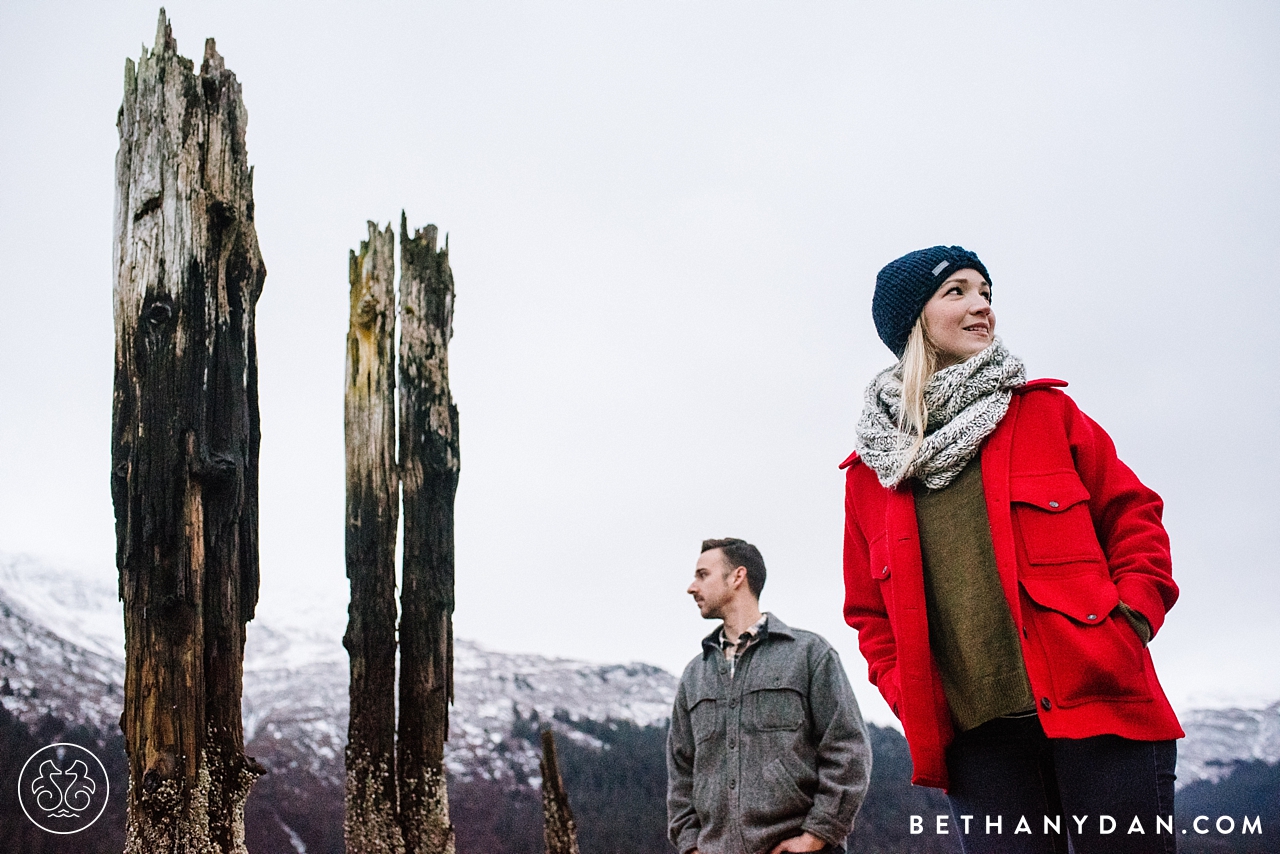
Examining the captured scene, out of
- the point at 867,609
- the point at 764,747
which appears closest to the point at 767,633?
the point at 764,747

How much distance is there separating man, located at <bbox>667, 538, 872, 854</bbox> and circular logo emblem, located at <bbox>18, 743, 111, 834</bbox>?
5029mm

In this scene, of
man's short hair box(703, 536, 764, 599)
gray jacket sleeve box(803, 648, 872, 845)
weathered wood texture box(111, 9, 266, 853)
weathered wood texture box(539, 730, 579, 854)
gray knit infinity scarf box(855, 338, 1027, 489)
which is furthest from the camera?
weathered wood texture box(539, 730, 579, 854)

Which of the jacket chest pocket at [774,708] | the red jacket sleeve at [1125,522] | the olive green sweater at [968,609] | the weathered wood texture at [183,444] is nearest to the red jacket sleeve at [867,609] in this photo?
the olive green sweater at [968,609]

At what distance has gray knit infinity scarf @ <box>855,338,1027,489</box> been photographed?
79.5 inches

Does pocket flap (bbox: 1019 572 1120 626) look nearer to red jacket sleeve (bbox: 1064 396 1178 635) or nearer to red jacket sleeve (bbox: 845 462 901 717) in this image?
red jacket sleeve (bbox: 1064 396 1178 635)

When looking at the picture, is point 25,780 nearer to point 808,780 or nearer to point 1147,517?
point 808,780

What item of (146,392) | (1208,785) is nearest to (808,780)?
(146,392)

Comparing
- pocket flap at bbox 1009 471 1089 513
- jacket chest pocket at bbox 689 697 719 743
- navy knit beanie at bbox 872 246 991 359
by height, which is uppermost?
navy knit beanie at bbox 872 246 991 359

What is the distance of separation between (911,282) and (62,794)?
7.11 m

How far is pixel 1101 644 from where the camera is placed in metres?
1.75

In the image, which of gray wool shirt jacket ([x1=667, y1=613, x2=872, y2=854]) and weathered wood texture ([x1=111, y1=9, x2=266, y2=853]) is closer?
gray wool shirt jacket ([x1=667, y1=613, x2=872, y2=854])

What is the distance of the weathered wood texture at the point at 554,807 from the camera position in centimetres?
558

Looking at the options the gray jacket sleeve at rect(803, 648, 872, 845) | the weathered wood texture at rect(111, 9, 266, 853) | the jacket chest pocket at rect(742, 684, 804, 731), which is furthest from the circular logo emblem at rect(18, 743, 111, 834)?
the gray jacket sleeve at rect(803, 648, 872, 845)

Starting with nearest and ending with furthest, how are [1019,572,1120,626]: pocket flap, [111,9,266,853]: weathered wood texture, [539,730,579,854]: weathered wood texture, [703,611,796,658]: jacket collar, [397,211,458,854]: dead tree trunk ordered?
[1019,572,1120,626]: pocket flap
[703,611,796,658]: jacket collar
[111,9,266,853]: weathered wood texture
[539,730,579,854]: weathered wood texture
[397,211,458,854]: dead tree trunk
